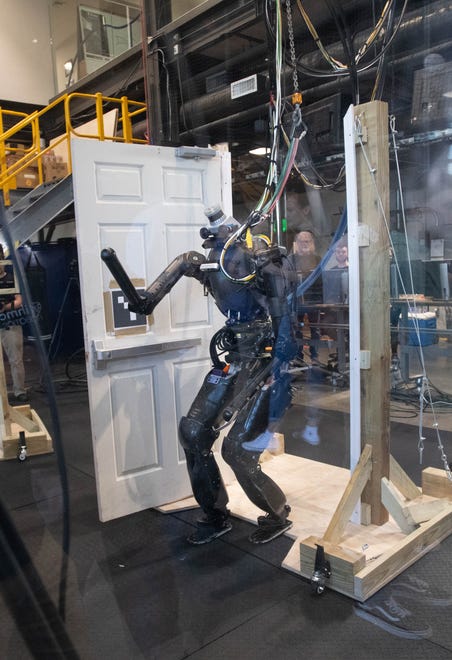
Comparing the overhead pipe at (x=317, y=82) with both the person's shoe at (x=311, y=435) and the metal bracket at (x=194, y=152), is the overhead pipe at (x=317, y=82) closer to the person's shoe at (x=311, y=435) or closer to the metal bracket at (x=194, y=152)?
the metal bracket at (x=194, y=152)

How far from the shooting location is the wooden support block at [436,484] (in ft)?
9.85

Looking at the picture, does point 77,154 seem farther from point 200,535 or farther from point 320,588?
point 320,588

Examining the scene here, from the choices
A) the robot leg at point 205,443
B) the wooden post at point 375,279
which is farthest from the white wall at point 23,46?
the robot leg at point 205,443

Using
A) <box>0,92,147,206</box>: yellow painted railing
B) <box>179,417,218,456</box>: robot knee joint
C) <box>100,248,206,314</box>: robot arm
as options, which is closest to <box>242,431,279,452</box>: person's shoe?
<box>179,417,218,456</box>: robot knee joint

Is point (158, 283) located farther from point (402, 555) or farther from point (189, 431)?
point (402, 555)

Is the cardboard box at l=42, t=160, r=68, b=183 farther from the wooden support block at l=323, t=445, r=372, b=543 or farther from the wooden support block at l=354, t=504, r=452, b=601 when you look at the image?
the wooden support block at l=354, t=504, r=452, b=601

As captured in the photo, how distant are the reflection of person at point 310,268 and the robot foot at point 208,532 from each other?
1453 millimetres

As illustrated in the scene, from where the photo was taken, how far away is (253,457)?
2736 mm

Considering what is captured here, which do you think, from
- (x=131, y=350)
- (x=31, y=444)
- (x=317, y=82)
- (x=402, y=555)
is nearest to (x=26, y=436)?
(x=31, y=444)

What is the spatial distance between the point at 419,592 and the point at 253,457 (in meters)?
0.96

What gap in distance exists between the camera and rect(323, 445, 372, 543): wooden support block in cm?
253

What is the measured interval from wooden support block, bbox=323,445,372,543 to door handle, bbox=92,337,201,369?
1.24 meters

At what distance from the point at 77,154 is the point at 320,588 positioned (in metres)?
2.48

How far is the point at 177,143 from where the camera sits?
Result: 4.00m
